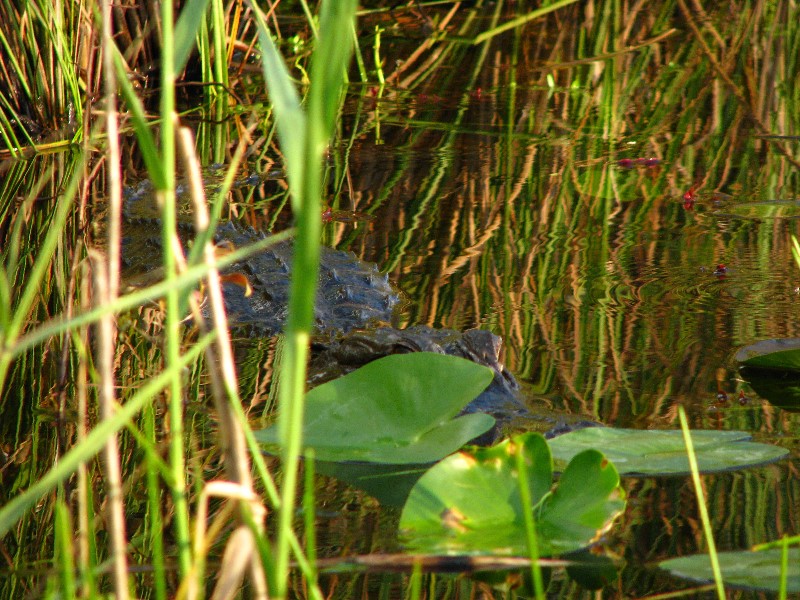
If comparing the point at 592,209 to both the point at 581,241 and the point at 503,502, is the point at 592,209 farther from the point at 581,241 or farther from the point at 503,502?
the point at 503,502

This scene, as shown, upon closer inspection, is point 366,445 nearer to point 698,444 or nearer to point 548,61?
point 698,444

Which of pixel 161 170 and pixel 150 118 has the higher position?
pixel 161 170

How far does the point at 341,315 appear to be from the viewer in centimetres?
318

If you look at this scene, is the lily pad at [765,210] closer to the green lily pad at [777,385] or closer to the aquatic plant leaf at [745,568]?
the green lily pad at [777,385]

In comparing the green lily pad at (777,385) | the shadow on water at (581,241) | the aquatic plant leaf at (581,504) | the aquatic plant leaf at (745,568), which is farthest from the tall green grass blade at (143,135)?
the green lily pad at (777,385)

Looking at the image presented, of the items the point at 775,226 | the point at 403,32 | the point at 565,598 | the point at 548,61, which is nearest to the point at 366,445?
the point at 565,598

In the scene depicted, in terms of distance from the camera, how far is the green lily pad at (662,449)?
6.04ft

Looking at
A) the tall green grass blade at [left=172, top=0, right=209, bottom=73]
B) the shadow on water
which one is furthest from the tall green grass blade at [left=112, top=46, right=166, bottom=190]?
the shadow on water

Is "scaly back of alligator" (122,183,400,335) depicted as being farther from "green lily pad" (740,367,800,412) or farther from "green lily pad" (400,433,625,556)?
"green lily pad" (400,433,625,556)

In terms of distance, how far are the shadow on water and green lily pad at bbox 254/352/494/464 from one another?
10 cm

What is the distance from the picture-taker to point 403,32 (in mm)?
6867

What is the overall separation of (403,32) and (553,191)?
10.5ft

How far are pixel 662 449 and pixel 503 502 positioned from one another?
0.41m

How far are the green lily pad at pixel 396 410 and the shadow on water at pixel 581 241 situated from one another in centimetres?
10
